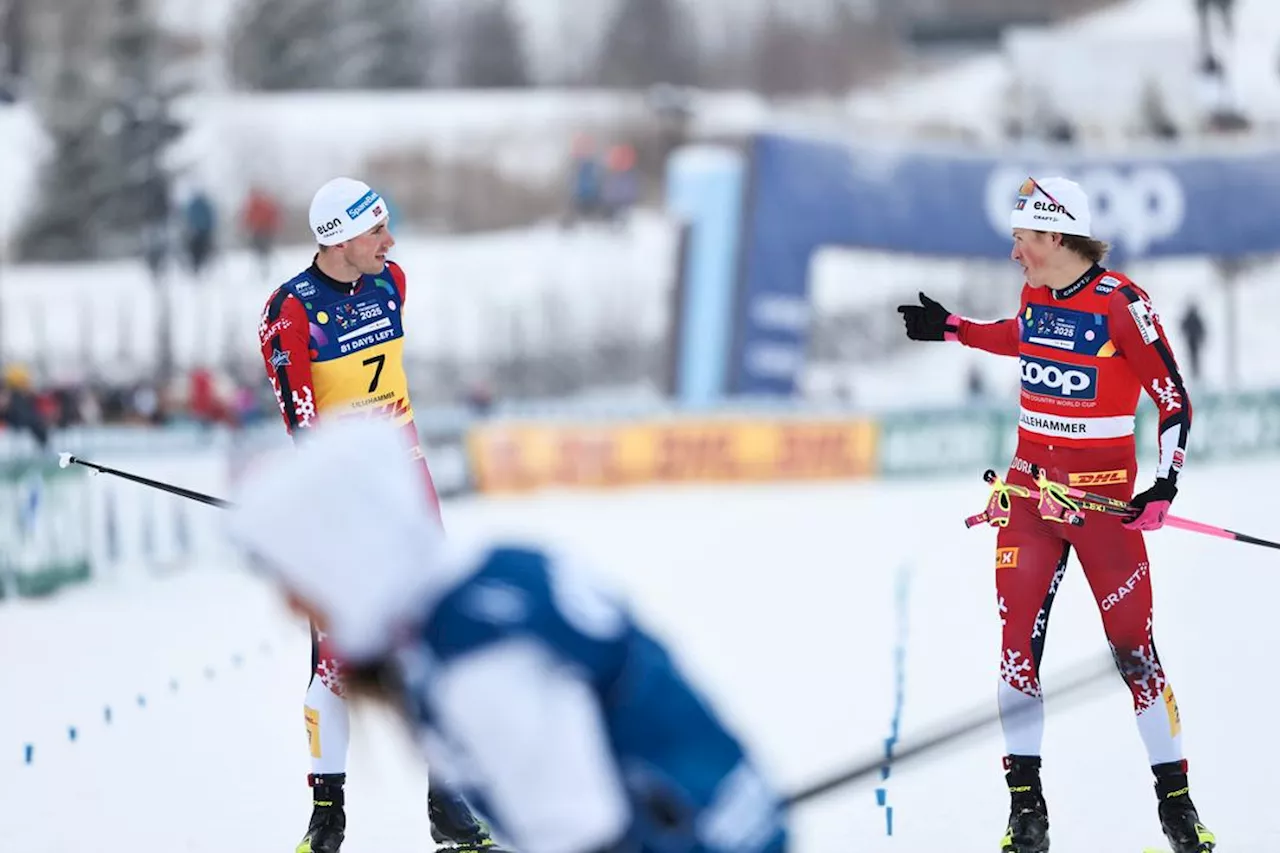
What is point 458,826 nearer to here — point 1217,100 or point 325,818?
point 325,818

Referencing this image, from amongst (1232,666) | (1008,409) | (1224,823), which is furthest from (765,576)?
(1008,409)

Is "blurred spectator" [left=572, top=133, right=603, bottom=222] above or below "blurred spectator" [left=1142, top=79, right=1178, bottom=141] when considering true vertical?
below

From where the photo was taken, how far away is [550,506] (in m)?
18.2

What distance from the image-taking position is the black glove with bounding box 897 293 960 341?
19.9 ft

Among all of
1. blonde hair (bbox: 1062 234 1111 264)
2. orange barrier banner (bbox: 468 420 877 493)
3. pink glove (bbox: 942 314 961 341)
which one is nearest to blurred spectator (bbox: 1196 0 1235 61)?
orange barrier banner (bbox: 468 420 877 493)

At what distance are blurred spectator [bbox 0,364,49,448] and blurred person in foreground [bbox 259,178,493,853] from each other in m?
10.7

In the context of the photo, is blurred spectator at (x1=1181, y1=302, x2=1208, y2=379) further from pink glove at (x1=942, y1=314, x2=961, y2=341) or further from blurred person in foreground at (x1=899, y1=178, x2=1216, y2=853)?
blurred person in foreground at (x1=899, y1=178, x2=1216, y2=853)

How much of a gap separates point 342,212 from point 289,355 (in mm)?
513

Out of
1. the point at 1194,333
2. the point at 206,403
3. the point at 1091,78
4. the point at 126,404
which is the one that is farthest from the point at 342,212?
the point at 1091,78

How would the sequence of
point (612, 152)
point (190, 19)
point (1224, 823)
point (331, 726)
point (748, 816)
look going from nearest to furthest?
point (748, 816)
point (331, 726)
point (1224, 823)
point (612, 152)
point (190, 19)

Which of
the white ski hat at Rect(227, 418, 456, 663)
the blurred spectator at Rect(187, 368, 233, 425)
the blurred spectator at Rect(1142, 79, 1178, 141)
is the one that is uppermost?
the blurred spectator at Rect(1142, 79, 1178, 141)

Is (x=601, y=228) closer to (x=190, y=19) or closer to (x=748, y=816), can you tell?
(x=190, y=19)

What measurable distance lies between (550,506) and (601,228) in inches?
774

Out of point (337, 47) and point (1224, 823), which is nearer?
point (1224, 823)
